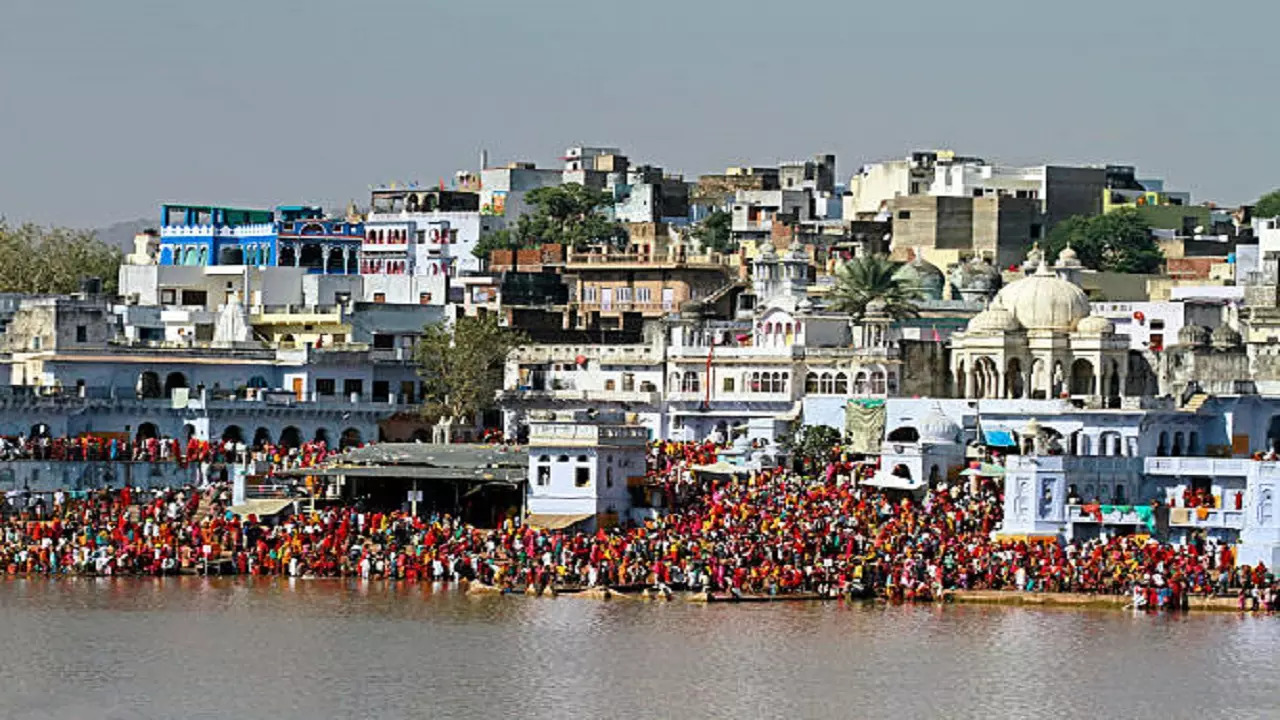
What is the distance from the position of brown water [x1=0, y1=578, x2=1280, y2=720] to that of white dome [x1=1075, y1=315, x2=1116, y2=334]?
15.4 m

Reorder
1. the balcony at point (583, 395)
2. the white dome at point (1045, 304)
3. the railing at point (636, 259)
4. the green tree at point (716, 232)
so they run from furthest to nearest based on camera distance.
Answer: the green tree at point (716, 232), the railing at point (636, 259), the balcony at point (583, 395), the white dome at point (1045, 304)

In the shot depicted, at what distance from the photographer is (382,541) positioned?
62.5 metres

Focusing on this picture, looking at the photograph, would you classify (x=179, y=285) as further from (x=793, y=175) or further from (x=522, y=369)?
(x=793, y=175)

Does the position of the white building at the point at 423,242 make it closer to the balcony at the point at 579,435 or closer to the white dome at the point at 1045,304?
the white dome at the point at 1045,304

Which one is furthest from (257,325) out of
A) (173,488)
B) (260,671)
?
(260,671)

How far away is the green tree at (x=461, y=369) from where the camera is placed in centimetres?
7550

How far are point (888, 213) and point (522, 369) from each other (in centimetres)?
3007

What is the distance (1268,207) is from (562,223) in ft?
73.5

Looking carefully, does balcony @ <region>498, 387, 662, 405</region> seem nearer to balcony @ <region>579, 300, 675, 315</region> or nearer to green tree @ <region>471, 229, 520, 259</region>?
balcony @ <region>579, 300, 675, 315</region>

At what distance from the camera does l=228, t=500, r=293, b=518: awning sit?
212ft

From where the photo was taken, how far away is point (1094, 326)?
71.6m

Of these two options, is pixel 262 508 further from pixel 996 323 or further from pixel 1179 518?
pixel 1179 518

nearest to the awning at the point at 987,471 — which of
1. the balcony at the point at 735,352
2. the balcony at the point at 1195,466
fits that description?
the balcony at the point at 1195,466

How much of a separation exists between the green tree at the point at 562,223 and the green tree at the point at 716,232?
8.11ft
